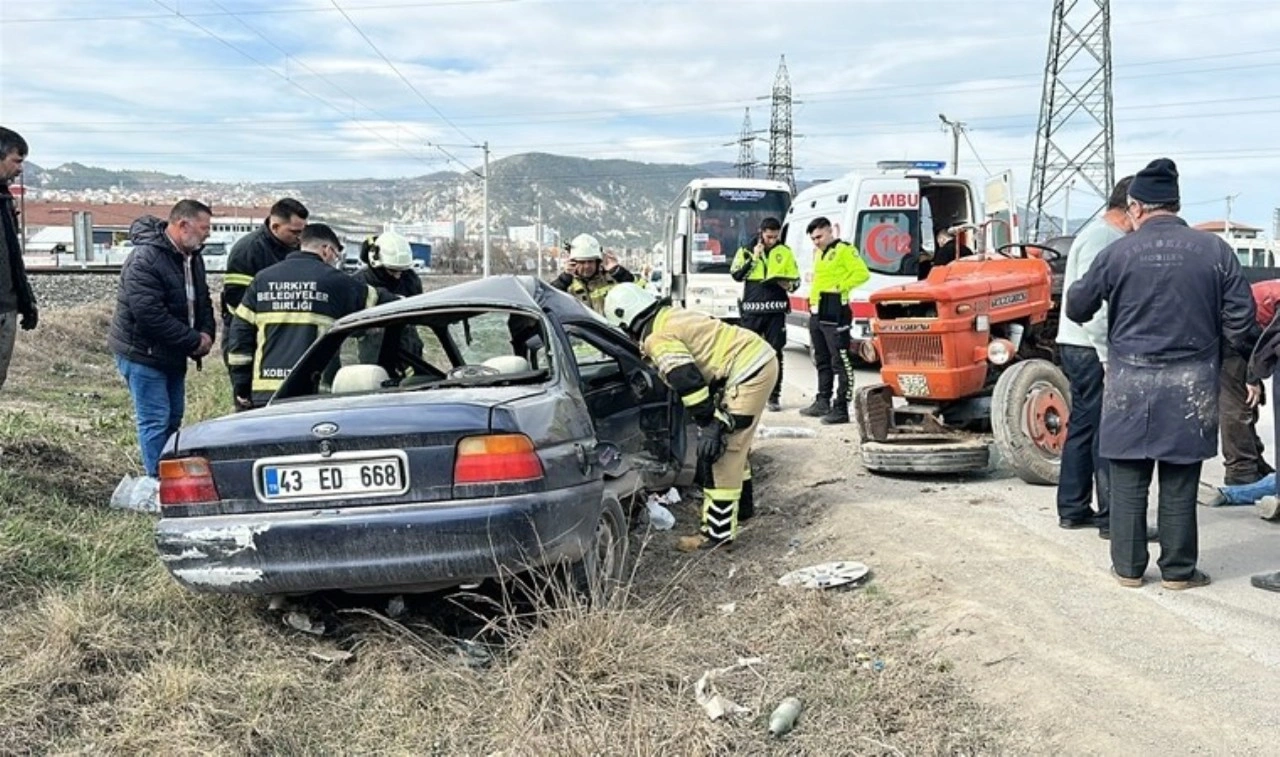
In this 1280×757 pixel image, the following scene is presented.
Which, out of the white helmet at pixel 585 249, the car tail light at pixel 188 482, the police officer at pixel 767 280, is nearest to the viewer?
the car tail light at pixel 188 482

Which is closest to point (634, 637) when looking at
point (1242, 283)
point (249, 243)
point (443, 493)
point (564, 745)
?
point (564, 745)

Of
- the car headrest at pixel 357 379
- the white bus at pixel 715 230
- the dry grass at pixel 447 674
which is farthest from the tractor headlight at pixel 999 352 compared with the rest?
the white bus at pixel 715 230

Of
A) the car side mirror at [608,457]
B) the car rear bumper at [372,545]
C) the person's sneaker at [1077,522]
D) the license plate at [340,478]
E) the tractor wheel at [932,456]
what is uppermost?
the license plate at [340,478]

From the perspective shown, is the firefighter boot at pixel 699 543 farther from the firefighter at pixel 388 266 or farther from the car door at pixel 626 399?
the firefighter at pixel 388 266

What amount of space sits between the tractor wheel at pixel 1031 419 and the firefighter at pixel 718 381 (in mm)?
1669

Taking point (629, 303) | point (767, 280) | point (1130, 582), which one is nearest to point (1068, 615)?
point (1130, 582)

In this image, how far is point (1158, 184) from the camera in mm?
4125

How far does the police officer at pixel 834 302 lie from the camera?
28.1 feet

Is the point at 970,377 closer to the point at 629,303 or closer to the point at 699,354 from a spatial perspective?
the point at 699,354

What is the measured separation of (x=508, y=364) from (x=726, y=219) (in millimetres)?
12972

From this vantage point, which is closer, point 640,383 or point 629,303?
point 629,303

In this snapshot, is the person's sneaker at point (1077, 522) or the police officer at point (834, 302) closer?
the person's sneaker at point (1077, 522)

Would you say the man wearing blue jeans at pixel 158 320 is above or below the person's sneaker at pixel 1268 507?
above

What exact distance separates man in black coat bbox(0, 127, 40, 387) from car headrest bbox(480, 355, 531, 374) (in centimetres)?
269
